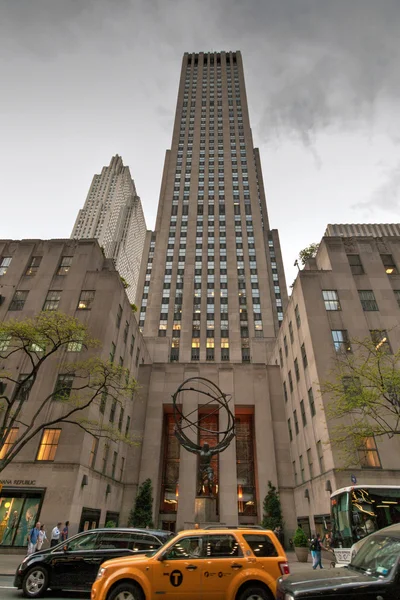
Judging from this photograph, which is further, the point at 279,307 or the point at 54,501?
the point at 279,307

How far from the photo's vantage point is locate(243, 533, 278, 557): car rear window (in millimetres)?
8531

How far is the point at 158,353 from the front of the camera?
190ft

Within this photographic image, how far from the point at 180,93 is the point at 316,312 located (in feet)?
371

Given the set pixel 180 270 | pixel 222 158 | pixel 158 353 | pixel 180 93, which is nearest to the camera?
pixel 158 353

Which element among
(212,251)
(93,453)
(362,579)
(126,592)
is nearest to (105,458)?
(93,453)

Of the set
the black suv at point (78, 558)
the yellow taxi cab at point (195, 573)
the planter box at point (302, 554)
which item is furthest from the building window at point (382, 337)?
the yellow taxi cab at point (195, 573)

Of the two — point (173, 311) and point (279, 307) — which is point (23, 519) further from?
point (279, 307)

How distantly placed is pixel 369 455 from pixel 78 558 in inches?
935

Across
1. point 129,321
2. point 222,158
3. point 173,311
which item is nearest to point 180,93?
point 222,158

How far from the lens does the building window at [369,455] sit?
26.1m

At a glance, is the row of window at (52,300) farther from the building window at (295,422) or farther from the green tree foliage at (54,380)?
the building window at (295,422)

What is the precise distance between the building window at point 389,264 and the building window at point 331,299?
7.32m

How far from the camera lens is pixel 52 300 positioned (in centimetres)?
3381

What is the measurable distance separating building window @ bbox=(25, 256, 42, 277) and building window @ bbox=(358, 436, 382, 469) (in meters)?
35.3
